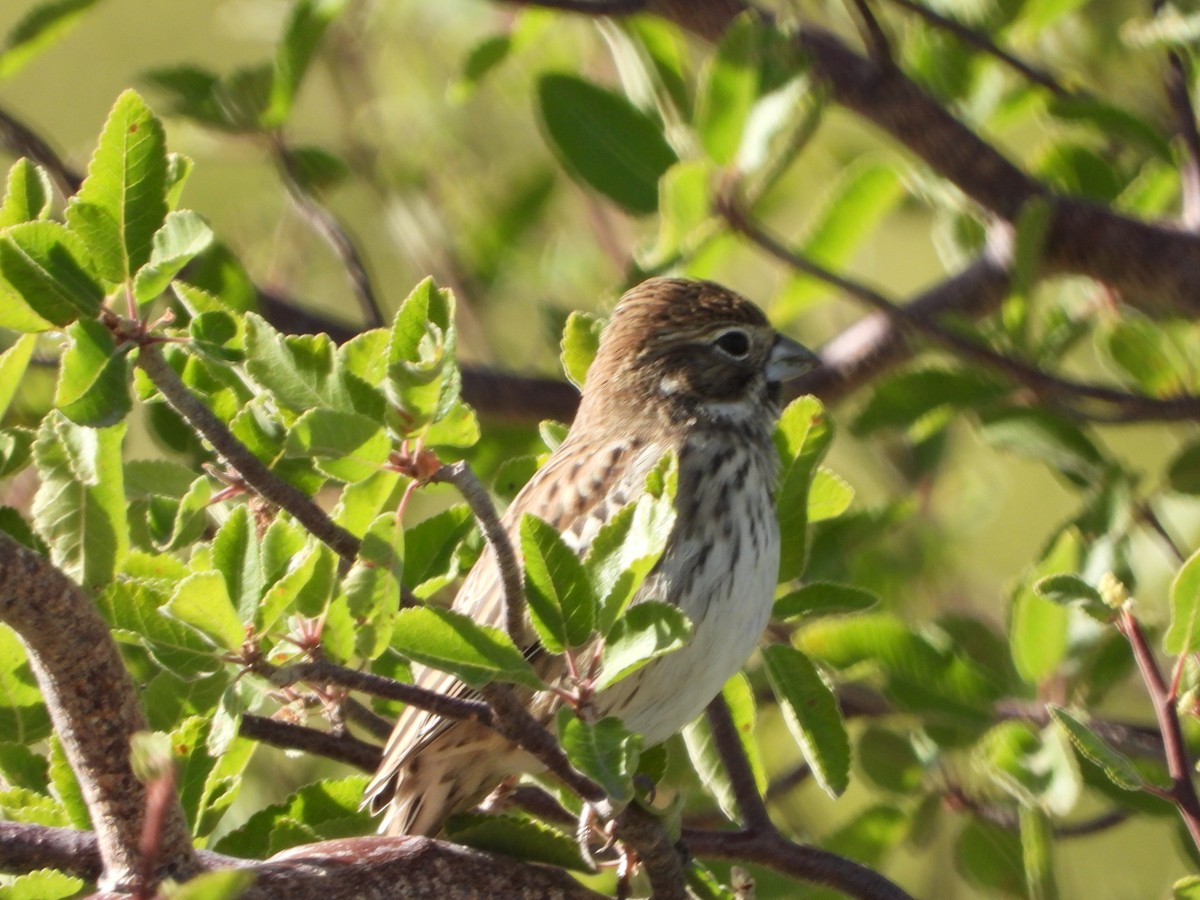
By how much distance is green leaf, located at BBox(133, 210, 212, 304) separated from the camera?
83.9 inches

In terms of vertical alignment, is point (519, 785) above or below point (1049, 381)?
below

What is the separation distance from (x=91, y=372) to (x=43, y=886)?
0.62 meters

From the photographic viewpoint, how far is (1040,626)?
3.34 metres

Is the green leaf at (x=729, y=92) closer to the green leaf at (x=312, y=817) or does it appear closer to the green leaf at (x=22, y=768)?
the green leaf at (x=312, y=817)

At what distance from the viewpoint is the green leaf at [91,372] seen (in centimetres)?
207

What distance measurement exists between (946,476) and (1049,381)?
1.78 metres

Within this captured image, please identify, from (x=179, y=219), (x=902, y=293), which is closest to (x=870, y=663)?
(x=179, y=219)

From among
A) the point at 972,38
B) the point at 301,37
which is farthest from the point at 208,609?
the point at 972,38

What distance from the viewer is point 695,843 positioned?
2850 millimetres

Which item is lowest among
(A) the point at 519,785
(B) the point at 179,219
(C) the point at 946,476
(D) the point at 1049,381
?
(C) the point at 946,476

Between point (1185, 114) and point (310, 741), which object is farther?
point (1185, 114)

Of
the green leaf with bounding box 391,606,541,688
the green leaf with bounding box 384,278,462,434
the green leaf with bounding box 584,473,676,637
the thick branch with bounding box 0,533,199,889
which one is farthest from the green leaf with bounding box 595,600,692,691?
the thick branch with bounding box 0,533,199,889

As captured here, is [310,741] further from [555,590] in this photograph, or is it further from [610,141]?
[610,141]

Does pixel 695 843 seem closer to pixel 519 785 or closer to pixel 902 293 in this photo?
pixel 519 785
